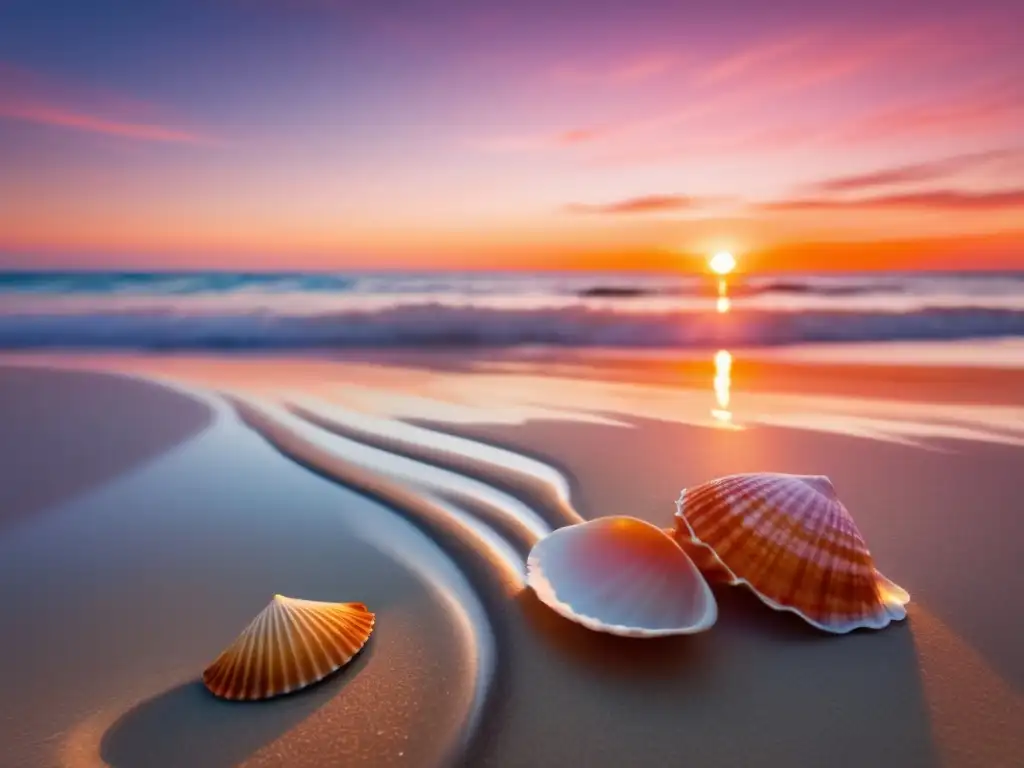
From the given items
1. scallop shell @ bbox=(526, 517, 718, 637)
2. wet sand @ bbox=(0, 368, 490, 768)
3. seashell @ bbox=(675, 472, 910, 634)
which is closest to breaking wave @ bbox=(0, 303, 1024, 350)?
wet sand @ bbox=(0, 368, 490, 768)

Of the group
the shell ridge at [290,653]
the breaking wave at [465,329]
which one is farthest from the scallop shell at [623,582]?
the breaking wave at [465,329]

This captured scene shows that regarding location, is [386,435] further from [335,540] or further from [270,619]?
[270,619]

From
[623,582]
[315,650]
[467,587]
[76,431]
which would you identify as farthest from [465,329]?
[315,650]

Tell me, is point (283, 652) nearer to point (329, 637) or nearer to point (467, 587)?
point (329, 637)

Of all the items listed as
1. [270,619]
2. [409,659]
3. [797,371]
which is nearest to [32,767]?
[270,619]

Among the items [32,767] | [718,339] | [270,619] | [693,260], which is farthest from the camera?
[693,260]

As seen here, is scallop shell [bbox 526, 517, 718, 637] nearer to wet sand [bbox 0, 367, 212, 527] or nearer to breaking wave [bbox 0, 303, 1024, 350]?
wet sand [bbox 0, 367, 212, 527]
